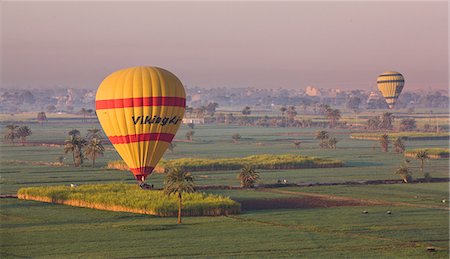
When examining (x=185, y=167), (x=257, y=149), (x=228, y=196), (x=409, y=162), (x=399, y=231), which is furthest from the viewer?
(x=257, y=149)

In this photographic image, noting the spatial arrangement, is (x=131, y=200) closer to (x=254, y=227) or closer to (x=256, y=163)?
(x=254, y=227)

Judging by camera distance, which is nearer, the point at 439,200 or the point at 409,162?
the point at 439,200

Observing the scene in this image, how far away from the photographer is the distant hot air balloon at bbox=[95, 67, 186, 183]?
80.1 meters

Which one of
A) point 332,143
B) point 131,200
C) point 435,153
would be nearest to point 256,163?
point 435,153

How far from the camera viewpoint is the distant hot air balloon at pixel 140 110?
80062 mm

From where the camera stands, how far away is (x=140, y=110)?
80.2 meters

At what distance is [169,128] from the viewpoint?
82.7 meters

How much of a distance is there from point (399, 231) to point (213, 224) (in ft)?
57.2

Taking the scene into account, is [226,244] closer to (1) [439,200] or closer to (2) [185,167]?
(1) [439,200]

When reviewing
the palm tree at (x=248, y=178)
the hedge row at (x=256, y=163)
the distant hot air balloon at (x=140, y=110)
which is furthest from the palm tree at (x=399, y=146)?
the distant hot air balloon at (x=140, y=110)

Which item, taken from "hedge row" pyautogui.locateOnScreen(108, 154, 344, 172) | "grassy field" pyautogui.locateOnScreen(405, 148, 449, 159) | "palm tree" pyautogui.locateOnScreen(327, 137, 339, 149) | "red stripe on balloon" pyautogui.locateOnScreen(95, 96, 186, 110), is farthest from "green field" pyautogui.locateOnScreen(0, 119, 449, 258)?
"palm tree" pyautogui.locateOnScreen(327, 137, 339, 149)

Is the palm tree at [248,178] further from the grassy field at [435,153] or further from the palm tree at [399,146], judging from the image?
the palm tree at [399,146]

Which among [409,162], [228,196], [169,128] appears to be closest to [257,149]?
[409,162]

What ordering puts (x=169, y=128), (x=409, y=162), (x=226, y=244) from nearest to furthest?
(x=226, y=244)
(x=169, y=128)
(x=409, y=162)
